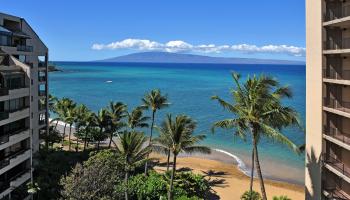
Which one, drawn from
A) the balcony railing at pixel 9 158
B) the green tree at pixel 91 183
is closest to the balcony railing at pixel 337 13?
the green tree at pixel 91 183

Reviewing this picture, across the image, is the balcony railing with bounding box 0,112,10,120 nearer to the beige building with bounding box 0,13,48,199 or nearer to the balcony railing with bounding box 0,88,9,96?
the beige building with bounding box 0,13,48,199

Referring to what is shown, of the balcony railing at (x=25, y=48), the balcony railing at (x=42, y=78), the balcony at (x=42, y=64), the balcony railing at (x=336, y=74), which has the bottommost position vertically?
the balcony railing at (x=336, y=74)

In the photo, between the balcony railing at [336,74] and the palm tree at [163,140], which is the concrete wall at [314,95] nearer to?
the balcony railing at [336,74]

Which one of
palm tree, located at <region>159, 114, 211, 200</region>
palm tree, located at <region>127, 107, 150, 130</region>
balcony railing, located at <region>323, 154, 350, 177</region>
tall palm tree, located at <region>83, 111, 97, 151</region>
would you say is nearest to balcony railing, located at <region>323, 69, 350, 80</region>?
balcony railing, located at <region>323, 154, 350, 177</region>

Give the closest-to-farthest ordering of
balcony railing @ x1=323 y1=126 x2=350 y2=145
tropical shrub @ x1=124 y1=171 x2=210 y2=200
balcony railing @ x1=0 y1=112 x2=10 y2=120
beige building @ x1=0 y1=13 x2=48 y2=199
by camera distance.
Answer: balcony railing @ x1=323 y1=126 x2=350 y2=145
balcony railing @ x1=0 y1=112 x2=10 y2=120
beige building @ x1=0 y1=13 x2=48 y2=199
tropical shrub @ x1=124 y1=171 x2=210 y2=200

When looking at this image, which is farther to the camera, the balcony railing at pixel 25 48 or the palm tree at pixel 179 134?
the balcony railing at pixel 25 48

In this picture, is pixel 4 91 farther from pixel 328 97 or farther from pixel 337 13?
pixel 337 13

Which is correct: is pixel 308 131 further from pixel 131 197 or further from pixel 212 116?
pixel 212 116
